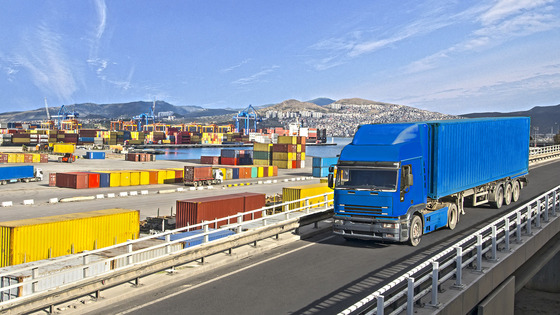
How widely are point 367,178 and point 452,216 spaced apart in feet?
18.6

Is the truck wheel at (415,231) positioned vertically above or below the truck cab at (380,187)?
below

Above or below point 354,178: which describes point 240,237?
below

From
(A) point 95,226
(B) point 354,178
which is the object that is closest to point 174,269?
(B) point 354,178

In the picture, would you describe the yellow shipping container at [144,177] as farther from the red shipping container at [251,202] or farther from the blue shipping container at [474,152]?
the blue shipping container at [474,152]

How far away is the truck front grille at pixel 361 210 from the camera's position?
48.4 ft

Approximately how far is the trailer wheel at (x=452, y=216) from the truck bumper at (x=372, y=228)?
409 centimetres

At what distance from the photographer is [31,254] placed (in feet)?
58.7

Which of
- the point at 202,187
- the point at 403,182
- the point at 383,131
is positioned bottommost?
the point at 202,187

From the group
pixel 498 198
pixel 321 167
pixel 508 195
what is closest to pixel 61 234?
pixel 498 198

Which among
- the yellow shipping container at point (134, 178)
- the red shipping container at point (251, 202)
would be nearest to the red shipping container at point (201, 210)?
the red shipping container at point (251, 202)

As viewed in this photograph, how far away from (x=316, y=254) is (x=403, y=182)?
3905mm

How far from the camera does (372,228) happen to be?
1490cm

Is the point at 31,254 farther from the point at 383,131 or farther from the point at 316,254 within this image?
the point at 383,131

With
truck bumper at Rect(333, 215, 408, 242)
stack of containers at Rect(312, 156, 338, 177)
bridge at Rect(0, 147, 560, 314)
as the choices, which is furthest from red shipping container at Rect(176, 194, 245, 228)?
stack of containers at Rect(312, 156, 338, 177)
